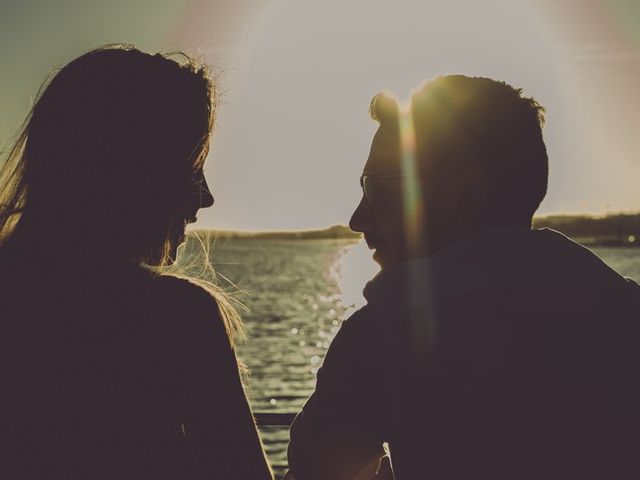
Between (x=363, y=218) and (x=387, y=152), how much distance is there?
0.24 m

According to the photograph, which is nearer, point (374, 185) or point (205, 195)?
point (374, 185)

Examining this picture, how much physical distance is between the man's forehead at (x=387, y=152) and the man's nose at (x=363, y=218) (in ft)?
0.43

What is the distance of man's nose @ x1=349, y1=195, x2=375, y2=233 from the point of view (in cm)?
234

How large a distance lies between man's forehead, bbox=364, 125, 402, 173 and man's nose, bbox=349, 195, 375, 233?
0.43 feet

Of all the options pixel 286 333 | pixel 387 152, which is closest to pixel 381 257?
pixel 387 152

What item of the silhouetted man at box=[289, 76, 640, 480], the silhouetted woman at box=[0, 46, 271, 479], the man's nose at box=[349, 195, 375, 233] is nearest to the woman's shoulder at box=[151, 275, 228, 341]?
the silhouetted woman at box=[0, 46, 271, 479]

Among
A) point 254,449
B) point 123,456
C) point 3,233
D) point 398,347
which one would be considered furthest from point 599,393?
point 3,233

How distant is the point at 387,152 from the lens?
2.23m

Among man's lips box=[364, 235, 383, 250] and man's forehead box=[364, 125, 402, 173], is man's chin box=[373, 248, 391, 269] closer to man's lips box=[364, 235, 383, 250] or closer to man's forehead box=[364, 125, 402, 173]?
man's lips box=[364, 235, 383, 250]

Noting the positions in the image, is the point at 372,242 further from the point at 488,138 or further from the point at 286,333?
the point at 286,333

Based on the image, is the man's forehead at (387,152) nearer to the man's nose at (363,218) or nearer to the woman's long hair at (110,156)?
the man's nose at (363,218)

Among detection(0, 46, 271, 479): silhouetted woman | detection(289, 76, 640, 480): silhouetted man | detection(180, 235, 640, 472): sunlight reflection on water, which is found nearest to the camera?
detection(289, 76, 640, 480): silhouetted man

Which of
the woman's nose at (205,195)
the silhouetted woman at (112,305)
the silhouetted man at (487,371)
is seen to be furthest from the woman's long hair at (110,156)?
the silhouetted man at (487,371)

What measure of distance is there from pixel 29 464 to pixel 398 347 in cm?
100
